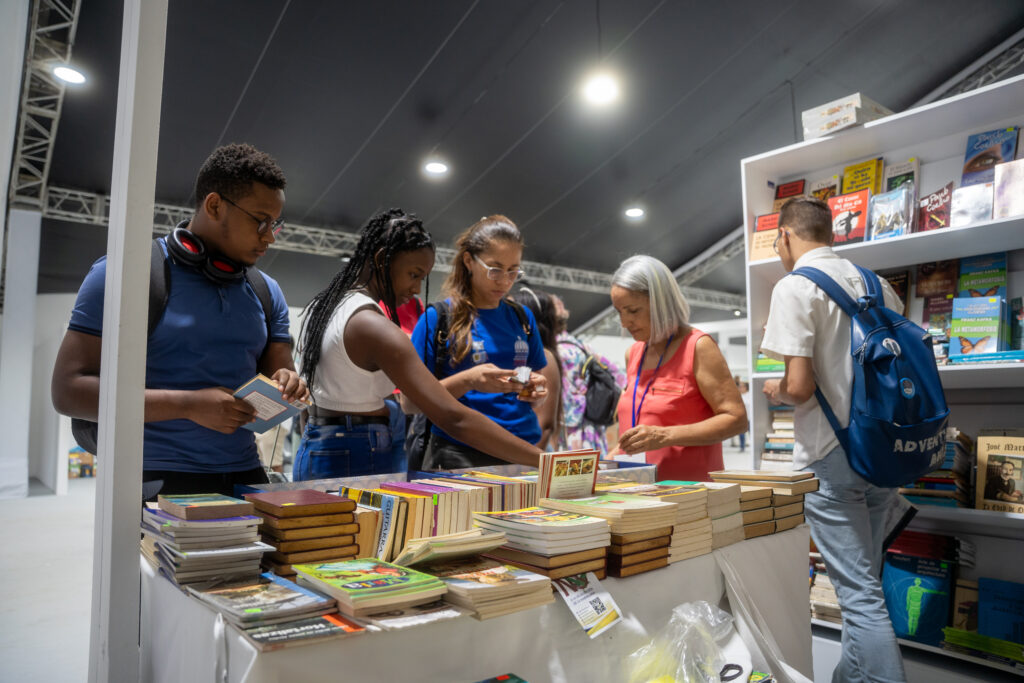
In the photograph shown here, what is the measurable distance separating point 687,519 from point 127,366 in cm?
112

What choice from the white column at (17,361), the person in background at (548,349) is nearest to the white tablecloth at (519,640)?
the person in background at (548,349)

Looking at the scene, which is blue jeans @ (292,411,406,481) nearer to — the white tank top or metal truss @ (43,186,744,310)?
the white tank top

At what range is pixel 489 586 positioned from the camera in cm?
94

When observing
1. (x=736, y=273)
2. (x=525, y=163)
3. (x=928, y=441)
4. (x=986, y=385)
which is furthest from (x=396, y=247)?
(x=736, y=273)

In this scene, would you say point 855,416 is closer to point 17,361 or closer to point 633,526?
point 633,526

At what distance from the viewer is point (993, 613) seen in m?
2.38

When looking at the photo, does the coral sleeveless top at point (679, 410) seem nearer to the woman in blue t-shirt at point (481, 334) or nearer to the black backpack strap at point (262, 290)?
the woman in blue t-shirt at point (481, 334)

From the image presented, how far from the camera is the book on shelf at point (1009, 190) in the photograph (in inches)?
89.8

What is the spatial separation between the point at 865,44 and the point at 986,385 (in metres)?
4.91

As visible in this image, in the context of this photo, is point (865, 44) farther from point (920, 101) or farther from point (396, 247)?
point (396, 247)

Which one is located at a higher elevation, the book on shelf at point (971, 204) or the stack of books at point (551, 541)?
the book on shelf at point (971, 204)

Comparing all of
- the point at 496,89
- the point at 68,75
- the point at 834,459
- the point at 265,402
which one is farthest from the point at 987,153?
the point at 68,75

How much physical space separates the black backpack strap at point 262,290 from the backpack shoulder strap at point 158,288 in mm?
225

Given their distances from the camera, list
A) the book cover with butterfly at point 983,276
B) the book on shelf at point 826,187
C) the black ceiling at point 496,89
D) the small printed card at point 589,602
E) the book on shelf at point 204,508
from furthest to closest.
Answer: the black ceiling at point 496,89 < the book on shelf at point 826,187 < the book cover with butterfly at point 983,276 < the small printed card at point 589,602 < the book on shelf at point 204,508
